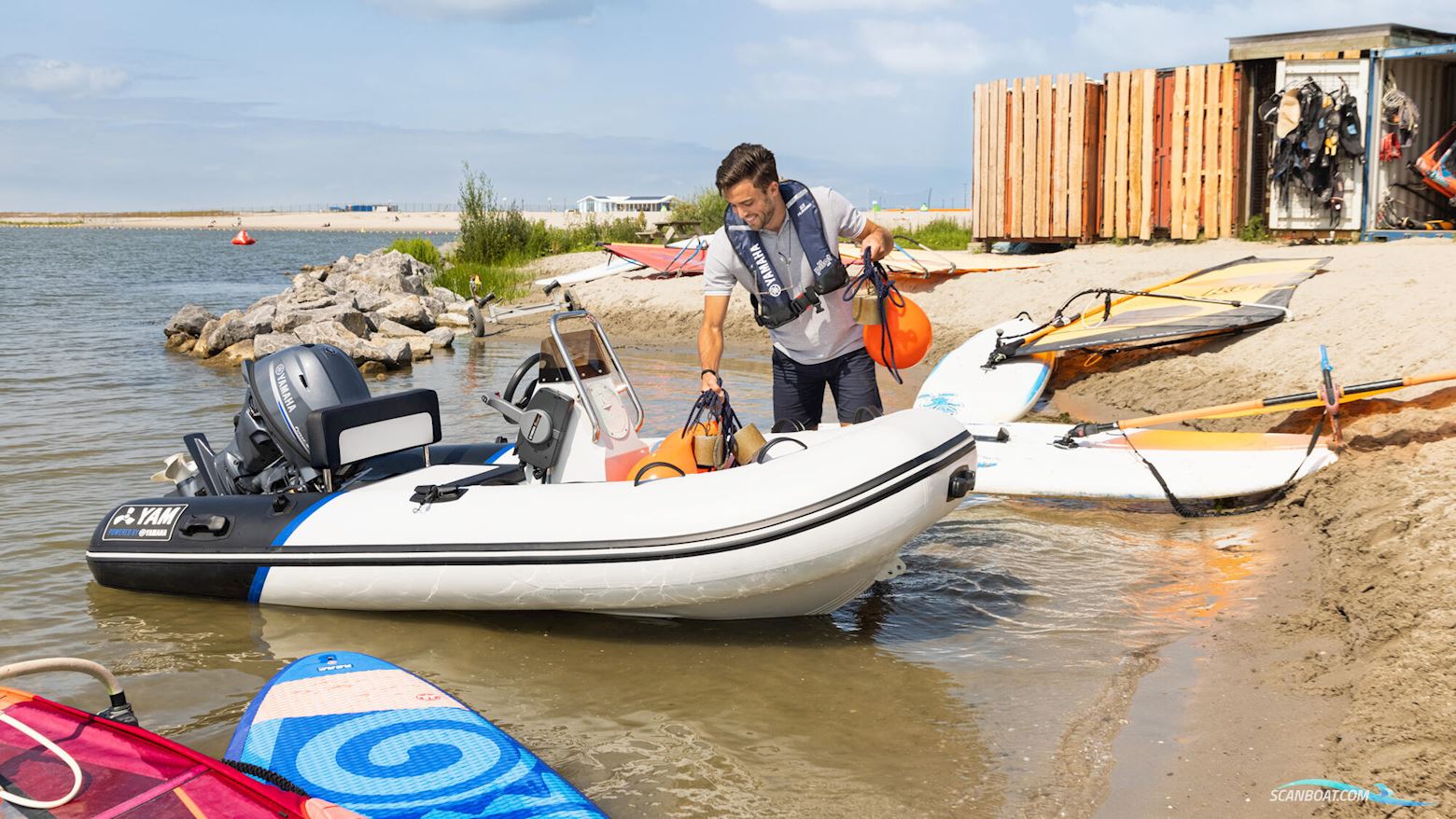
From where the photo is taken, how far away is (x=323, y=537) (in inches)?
186

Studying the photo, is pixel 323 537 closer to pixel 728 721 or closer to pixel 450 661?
pixel 450 661

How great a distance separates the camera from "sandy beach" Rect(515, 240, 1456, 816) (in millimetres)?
3146

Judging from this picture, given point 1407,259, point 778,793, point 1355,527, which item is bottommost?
point 778,793

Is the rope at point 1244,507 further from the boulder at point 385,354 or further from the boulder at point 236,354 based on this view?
the boulder at point 236,354

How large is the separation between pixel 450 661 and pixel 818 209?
2.30m

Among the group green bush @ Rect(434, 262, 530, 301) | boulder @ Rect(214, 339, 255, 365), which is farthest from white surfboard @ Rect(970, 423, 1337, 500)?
green bush @ Rect(434, 262, 530, 301)

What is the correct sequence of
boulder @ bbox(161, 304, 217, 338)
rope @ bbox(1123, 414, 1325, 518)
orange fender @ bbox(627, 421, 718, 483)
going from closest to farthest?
orange fender @ bbox(627, 421, 718, 483), rope @ bbox(1123, 414, 1325, 518), boulder @ bbox(161, 304, 217, 338)

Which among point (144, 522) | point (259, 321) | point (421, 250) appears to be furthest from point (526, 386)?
point (421, 250)

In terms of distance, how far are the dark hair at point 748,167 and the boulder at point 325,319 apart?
11136 mm

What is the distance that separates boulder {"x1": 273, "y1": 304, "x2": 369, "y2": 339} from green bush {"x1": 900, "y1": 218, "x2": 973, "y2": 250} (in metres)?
8.40

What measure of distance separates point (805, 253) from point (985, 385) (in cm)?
439

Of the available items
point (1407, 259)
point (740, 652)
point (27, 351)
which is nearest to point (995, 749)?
point (740, 652)

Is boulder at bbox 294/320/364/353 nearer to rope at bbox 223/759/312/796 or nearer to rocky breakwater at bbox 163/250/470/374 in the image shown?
rocky breakwater at bbox 163/250/470/374

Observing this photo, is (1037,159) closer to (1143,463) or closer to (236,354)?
(1143,463)
